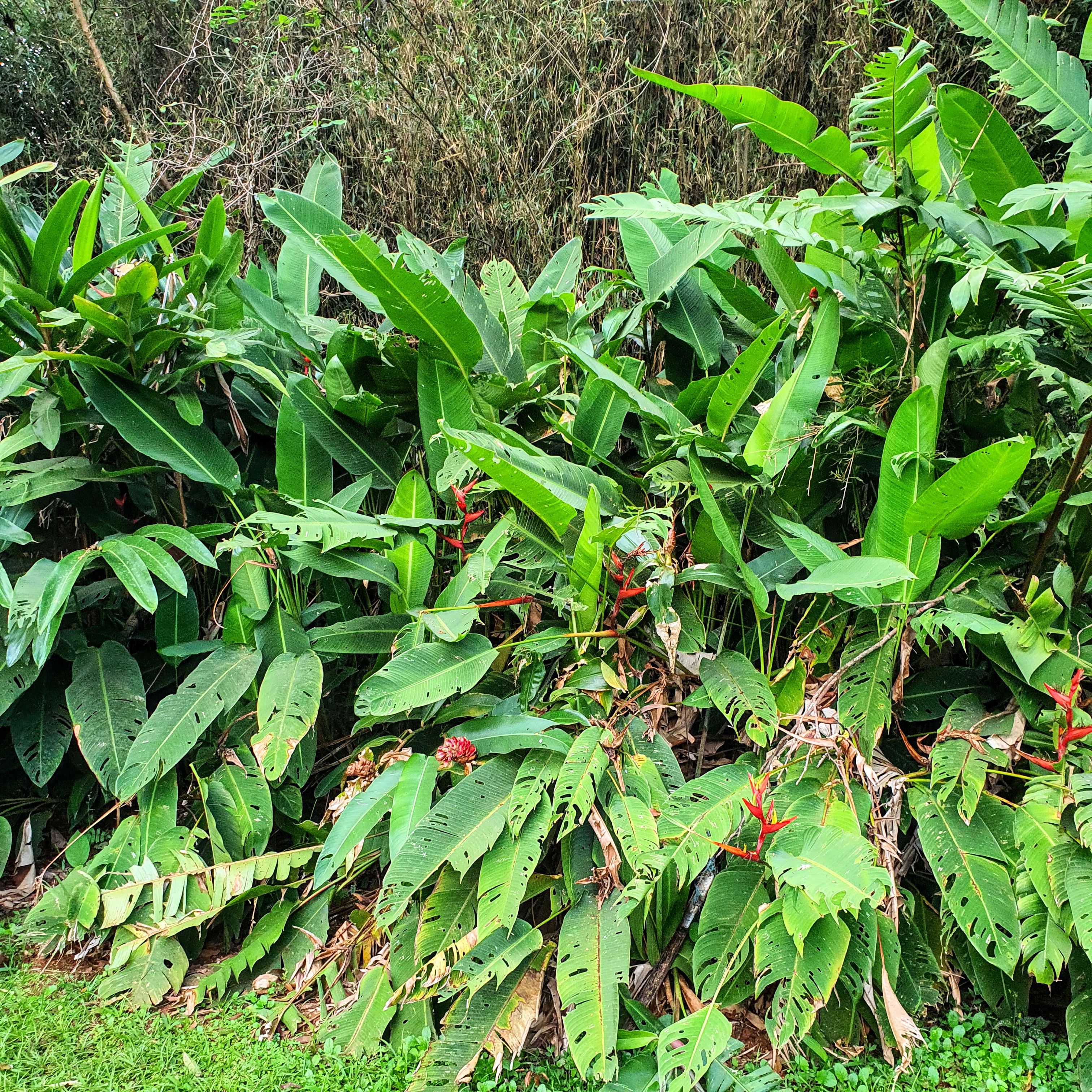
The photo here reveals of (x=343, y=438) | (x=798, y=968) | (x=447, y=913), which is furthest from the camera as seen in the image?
(x=343, y=438)

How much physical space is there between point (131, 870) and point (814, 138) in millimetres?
2407

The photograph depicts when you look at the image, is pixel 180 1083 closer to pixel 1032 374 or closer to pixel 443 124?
pixel 1032 374

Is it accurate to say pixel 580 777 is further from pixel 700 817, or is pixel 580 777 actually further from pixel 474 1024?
pixel 474 1024

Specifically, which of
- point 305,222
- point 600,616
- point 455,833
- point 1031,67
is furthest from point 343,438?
point 1031,67

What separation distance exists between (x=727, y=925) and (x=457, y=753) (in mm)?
701

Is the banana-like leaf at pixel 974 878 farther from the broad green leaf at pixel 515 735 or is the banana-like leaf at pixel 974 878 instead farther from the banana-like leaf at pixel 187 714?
the banana-like leaf at pixel 187 714

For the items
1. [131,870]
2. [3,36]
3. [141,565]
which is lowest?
A: [131,870]

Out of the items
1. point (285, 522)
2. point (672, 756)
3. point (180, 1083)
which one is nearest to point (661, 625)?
point (672, 756)

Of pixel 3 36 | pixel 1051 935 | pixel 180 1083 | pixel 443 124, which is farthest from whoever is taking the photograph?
pixel 3 36

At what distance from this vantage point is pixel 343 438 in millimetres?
2586

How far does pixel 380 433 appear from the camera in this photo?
266 cm

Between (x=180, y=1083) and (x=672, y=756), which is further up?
(x=672, y=756)

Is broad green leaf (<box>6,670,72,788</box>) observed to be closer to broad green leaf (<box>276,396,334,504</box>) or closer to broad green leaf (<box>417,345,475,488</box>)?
broad green leaf (<box>276,396,334,504</box>)

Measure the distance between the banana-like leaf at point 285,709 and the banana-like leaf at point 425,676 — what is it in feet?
0.56
